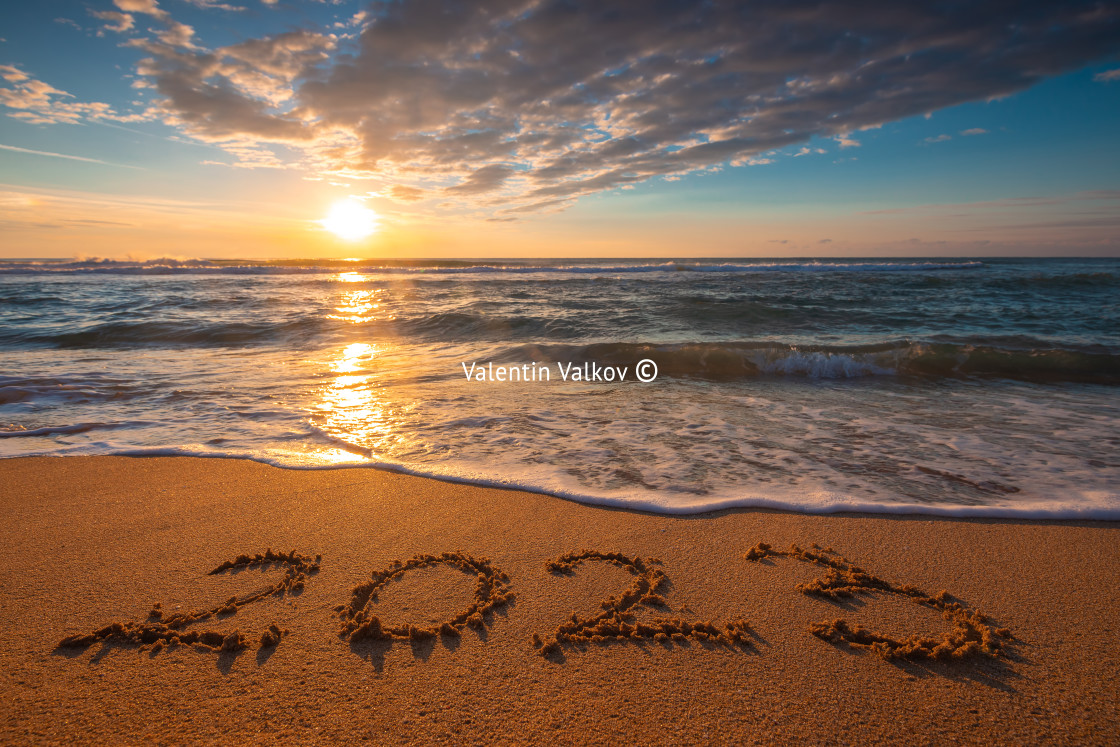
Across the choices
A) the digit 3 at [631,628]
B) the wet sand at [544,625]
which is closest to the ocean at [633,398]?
the wet sand at [544,625]

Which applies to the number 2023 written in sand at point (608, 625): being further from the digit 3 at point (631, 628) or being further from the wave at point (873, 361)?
the wave at point (873, 361)

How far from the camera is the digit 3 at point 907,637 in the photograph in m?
1.68

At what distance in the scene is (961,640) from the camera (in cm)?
174

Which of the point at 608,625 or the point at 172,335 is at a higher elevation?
the point at 172,335

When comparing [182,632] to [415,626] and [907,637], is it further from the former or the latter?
[907,637]

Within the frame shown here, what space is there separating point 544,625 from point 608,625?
24cm

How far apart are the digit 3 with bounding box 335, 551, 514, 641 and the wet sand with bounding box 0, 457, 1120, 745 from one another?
0.03 ft

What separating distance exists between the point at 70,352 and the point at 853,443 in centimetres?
1112

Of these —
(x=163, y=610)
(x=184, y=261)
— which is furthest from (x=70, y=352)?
(x=184, y=261)

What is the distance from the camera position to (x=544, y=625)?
184 centimetres

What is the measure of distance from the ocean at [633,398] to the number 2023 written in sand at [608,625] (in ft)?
2.56

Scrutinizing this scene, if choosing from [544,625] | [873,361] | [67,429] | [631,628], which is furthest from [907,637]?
[873,361]

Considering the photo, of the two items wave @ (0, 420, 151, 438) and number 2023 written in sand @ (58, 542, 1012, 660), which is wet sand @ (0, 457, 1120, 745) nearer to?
number 2023 written in sand @ (58, 542, 1012, 660)

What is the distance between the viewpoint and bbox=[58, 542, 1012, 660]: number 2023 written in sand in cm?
172
